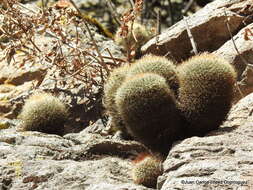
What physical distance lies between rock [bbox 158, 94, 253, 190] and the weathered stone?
1955 mm

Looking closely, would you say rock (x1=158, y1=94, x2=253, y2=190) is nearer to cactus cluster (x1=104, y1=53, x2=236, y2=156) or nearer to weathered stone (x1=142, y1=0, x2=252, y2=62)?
cactus cluster (x1=104, y1=53, x2=236, y2=156)

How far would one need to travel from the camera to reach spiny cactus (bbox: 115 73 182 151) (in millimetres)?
3860

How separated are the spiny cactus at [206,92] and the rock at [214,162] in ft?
0.46

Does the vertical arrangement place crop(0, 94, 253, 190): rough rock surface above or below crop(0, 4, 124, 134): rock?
below

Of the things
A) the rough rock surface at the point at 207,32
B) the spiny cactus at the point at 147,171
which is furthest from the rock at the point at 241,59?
the spiny cactus at the point at 147,171

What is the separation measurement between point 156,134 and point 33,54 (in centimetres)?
225

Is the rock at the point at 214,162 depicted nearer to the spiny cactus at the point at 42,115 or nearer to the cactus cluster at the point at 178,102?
the cactus cluster at the point at 178,102

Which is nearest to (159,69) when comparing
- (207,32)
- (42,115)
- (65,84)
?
(42,115)

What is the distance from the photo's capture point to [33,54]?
582cm

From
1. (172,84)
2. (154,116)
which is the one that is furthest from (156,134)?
(172,84)

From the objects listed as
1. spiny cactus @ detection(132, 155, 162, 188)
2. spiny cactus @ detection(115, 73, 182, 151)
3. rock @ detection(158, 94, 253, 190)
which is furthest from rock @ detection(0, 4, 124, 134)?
rock @ detection(158, 94, 253, 190)

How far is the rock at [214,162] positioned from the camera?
3066mm

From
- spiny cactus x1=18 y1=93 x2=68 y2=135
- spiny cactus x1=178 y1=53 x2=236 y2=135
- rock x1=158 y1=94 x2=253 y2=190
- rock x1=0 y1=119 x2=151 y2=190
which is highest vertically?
spiny cactus x1=18 y1=93 x2=68 y2=135

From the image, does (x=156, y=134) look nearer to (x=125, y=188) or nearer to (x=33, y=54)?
(x=125, y=188)
